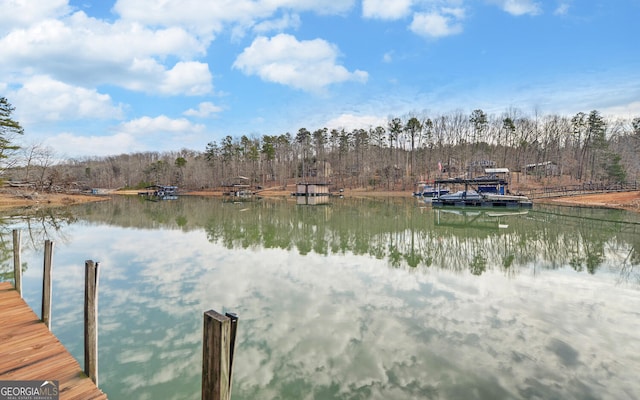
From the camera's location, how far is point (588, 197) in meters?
39.9

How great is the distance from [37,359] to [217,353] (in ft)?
12.7

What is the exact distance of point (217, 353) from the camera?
8.08 ft

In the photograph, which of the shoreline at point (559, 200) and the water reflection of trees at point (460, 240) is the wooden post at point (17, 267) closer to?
the water reflection of trees at point (460, 240)

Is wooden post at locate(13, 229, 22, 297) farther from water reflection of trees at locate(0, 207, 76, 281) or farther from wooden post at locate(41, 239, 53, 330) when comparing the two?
water reflection of trees at locate(0, 207, 76, 281)

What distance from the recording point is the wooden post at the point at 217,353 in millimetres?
2416

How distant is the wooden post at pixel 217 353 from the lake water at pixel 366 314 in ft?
8.06

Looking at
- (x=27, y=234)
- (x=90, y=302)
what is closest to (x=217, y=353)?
(x=90, y=302)

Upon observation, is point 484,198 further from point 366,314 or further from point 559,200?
point 366,314

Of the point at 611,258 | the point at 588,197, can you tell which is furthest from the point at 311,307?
the point at 588,197

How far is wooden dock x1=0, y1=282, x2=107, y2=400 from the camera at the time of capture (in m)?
3.85

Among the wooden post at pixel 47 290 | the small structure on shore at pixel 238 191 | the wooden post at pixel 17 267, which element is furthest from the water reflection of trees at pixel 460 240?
the small structure on shore at pixel 238 191

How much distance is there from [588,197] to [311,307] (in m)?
47.1

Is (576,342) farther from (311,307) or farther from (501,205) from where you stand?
(501,205)

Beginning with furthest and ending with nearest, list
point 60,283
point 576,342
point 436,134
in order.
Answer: point 436,134
point 60,283
point 576,342
